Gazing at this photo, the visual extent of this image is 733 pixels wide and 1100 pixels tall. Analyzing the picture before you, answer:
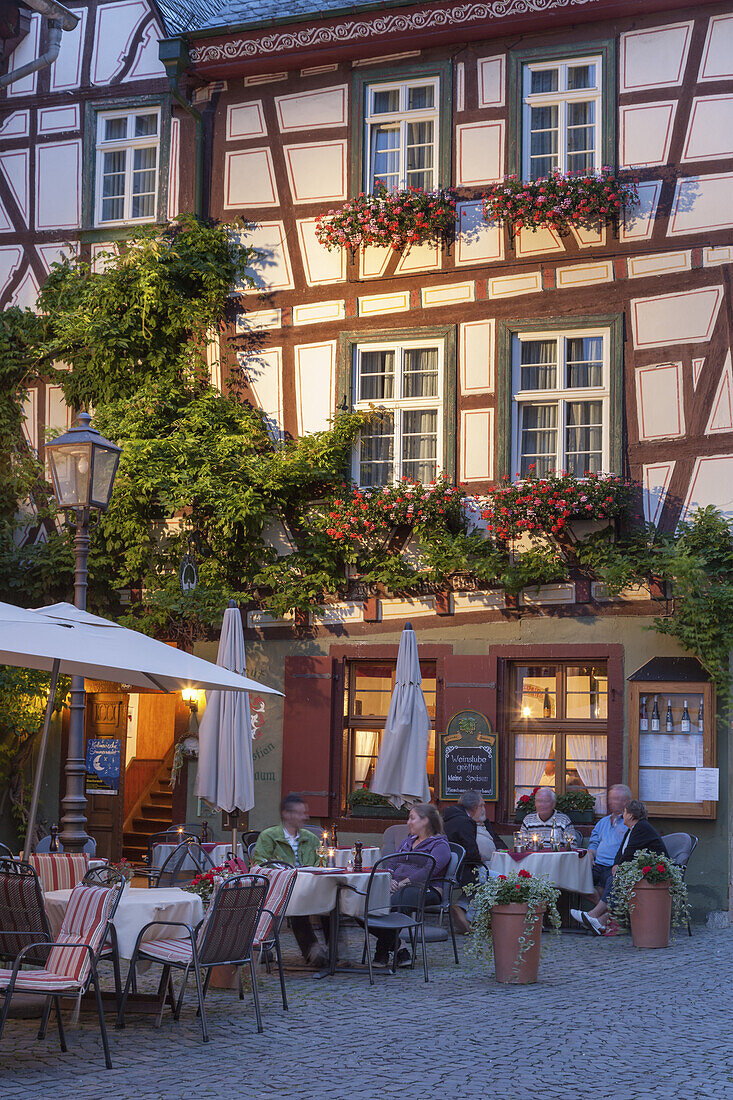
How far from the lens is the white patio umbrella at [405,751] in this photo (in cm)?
1138

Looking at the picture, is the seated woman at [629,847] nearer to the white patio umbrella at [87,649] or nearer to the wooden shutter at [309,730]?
the wooden shutter at [309,730]

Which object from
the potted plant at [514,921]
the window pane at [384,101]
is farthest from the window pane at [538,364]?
the potted plant at [514,921]

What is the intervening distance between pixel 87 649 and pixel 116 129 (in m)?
9.46

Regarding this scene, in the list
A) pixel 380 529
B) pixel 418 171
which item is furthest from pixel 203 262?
Answer: pixel 380 529

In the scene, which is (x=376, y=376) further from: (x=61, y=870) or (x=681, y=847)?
(x=61, y=870)

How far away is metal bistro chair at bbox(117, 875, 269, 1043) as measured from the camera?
22.0ft

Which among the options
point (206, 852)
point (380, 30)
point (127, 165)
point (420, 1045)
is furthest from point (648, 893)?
point (127, 165)

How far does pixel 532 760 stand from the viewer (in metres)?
12.6

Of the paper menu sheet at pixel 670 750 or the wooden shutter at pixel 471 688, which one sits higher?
the wooden shutter at pixel 471 688

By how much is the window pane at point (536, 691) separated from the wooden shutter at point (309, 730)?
1.85m

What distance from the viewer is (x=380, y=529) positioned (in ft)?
42.1

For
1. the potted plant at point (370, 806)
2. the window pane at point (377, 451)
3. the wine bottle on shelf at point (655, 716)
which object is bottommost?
the potted plant at point (370, 806)

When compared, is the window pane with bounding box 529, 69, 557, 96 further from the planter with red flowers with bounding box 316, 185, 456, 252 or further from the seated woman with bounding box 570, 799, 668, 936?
the seated woman with bounding box 570, 799, 668, 936

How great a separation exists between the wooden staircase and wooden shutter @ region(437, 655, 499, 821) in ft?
14.2
